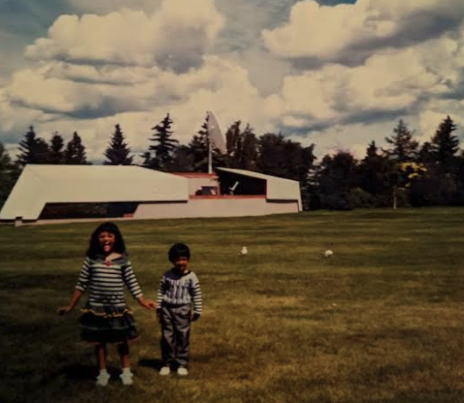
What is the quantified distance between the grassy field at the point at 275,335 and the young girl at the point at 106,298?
0.62 m

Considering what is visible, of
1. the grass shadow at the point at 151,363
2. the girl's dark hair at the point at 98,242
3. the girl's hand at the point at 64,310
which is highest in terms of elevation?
the girl's dark hair at the point at 98,242

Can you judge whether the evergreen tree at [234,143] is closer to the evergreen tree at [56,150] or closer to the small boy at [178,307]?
the evergreen tree at [56,150]

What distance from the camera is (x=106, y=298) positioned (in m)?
7.83

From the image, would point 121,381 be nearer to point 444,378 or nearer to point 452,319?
point 444,378

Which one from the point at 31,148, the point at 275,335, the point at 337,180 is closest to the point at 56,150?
the point at 31,148

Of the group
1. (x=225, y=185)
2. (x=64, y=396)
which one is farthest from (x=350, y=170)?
(x=64, y=396)

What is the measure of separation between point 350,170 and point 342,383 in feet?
294

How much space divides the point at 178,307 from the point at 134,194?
51237mm

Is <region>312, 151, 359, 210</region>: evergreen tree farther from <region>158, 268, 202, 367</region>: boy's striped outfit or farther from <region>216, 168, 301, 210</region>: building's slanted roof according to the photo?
<region>158, 268, 202, 367</region>: boy's striped outfit

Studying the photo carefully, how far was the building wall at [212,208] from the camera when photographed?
60281mm

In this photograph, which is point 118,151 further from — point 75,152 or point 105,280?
point 105,280

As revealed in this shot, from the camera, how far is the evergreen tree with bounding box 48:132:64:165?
345 ft

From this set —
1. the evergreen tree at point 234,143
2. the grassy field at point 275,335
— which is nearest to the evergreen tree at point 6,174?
the evergreen tree at point 234,143

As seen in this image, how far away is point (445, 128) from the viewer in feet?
341
